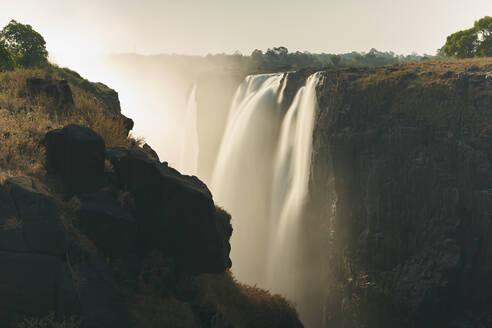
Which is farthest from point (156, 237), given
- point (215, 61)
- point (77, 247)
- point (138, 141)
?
point (215, 61)

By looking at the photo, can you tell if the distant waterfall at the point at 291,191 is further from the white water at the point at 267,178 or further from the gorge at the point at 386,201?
the gorge at the point at 386,201

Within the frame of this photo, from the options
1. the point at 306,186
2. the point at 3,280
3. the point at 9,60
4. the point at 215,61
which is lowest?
the point at 3,280

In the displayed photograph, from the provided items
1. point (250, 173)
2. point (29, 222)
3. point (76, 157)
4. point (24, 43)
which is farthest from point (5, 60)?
point (250, 173)

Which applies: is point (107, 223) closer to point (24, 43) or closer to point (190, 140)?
point (24, 43)

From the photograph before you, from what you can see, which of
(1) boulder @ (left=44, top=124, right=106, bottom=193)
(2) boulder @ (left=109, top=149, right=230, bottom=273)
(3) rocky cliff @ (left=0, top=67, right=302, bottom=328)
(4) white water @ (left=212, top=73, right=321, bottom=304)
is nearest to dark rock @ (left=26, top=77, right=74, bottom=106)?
(3) rocky cliff @ (left=0, top=67, right=302, bottom=328)

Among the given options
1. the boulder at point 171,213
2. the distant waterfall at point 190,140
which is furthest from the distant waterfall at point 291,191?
the distant waterfall at point 190,140

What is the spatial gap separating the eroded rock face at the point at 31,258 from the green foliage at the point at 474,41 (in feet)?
209

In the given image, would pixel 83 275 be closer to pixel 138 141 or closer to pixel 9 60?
pixel 138 141

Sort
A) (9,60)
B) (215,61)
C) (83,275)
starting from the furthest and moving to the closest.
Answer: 1. (215,61)
2. (9,60)
3. (83,275)

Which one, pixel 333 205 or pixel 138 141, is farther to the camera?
pixel 333 205

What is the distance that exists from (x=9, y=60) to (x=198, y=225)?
67.4 feet

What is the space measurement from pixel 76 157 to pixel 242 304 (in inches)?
217

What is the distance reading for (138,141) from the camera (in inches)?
414

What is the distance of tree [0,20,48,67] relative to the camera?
2930 centimetres
